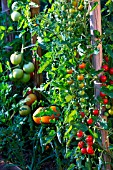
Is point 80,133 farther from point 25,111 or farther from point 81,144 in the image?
point 25,111

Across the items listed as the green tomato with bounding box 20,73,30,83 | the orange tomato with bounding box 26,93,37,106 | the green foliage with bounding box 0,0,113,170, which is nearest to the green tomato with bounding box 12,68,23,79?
the green tomato with bounding box 20,73,30,83

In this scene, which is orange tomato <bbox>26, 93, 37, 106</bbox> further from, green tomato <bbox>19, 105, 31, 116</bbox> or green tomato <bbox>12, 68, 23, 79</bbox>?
green tomato <bbox>12, 68, 23, 79</bbox>

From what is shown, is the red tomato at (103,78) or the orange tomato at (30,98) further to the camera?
the orange tomato at (30,98)

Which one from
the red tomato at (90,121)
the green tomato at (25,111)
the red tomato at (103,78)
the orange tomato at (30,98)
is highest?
the red tomato at (103,78)

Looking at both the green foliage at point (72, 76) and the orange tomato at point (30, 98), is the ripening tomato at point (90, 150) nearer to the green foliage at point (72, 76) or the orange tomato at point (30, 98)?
the green foliage at point (72, 76)

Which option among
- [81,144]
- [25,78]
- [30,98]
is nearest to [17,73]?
[25,78]

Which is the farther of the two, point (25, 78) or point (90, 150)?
point (25, 78)

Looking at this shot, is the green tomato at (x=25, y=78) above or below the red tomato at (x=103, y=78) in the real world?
below

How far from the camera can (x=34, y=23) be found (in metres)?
2.10

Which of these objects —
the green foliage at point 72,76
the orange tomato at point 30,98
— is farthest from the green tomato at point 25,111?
the green foliage at point 72,76

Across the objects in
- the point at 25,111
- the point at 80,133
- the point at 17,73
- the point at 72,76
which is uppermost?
the point at 72,76

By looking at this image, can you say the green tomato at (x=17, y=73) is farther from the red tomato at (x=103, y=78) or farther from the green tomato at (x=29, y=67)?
the red tomato at (x=103, y=78)

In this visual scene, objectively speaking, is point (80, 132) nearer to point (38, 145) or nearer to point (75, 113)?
point (75, 113)

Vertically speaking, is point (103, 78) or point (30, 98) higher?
point (103, 78)
